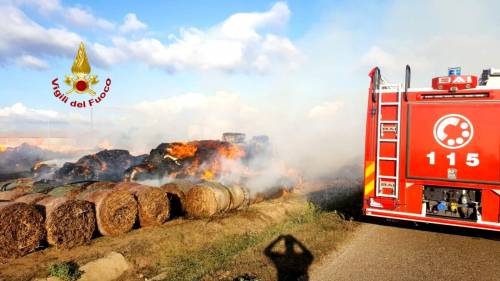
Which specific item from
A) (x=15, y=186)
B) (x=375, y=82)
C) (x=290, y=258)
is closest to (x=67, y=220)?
(x=290, y=258)

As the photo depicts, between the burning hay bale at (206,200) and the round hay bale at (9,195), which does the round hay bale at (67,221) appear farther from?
the burning hay bale at (206,200)

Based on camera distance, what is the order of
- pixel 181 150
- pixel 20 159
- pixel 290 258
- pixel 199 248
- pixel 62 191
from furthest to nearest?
pixel 20 159 < pixel 181 150 < pixel 62 191 < pixel 199 248 < pixel 290 258

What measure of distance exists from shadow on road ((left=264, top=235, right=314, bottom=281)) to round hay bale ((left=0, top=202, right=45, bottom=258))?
18.2ft

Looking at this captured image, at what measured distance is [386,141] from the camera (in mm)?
9422

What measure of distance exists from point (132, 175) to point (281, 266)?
12.0 metres

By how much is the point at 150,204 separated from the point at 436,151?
26.4 ft

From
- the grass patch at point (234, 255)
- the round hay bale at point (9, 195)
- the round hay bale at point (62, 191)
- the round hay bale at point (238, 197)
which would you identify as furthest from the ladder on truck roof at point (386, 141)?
the round hay bale at point (9, 195)

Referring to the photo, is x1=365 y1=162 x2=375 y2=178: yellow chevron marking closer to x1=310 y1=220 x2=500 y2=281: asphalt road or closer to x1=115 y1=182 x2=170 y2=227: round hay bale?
x1=310 y1=220 x2=500 y2=281: asphalt road

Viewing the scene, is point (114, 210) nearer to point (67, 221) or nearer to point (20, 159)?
point (67, 221)

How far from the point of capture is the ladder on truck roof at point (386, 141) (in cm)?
927

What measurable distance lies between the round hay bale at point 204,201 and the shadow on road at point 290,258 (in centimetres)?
327

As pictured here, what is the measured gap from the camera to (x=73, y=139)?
90312 mm

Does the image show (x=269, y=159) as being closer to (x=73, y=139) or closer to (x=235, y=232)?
(x=235, y=232)

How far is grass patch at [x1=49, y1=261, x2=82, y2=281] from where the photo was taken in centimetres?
741
